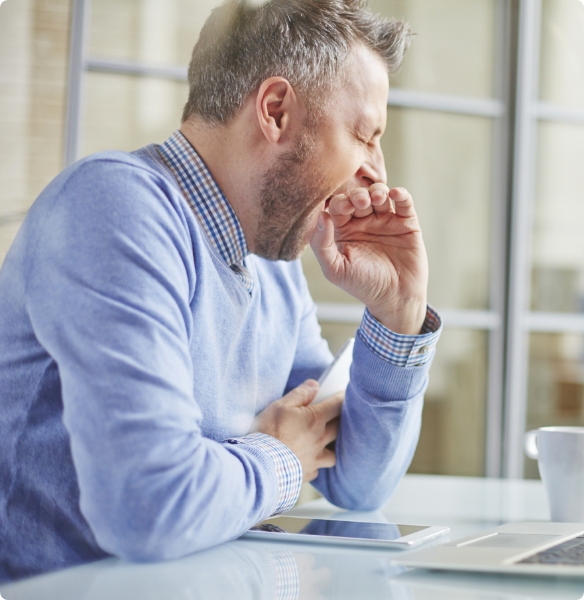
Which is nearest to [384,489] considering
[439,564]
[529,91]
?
[439,564]

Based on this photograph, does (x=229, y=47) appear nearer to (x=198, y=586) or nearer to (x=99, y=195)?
(x=99, y=195)

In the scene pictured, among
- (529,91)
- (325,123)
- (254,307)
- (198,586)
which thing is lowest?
(198,586)

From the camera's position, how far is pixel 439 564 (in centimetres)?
56

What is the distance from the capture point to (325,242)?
3.27 feet

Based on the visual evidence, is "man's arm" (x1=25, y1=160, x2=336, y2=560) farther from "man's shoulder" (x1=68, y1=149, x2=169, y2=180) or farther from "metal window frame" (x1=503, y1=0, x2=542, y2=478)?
"metal window frame" (x1=503, y1=0, x2=542, y2=478)

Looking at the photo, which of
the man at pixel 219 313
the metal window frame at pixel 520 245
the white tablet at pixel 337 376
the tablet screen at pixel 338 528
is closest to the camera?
the man at pixel 219 313

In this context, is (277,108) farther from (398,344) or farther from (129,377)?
(129,377)

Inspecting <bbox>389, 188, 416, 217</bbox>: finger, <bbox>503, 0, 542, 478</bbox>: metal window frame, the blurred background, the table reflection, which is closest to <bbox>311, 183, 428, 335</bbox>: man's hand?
<bbox>389, 188, 416, 217</bbox>: finger

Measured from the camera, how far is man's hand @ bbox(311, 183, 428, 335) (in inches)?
38.5

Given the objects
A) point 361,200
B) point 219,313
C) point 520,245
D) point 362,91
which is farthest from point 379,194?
point 520,245

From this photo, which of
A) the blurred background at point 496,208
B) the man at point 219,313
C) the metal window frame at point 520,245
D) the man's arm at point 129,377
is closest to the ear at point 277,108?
the man at point 219,313

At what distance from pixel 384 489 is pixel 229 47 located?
0.65m

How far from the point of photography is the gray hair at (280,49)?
96 cm

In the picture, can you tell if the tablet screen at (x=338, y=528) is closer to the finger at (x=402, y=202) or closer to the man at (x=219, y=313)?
the man at (x=219, y=313)
